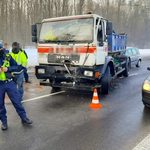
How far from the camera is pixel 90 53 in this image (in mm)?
7797

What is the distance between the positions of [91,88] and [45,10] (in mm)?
17631

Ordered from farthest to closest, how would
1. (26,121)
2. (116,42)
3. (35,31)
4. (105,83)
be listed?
(116,42), (35,31), (105,83), (26,121)

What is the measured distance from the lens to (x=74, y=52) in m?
7.93

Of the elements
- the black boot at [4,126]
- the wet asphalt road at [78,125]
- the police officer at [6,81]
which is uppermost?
the police officer at [6,81]

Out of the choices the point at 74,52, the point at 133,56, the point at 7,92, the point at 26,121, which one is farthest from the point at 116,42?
the point at 7,92

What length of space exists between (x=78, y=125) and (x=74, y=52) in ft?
9.53

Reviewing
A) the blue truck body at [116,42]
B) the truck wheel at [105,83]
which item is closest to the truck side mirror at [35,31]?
the truck wheel at [105,83]

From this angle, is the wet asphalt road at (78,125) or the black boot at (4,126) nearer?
the wet asphalt road at (78,125)

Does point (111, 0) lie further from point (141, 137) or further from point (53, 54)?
point (141, 137)

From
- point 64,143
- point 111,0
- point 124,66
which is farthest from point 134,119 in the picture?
point 111,0

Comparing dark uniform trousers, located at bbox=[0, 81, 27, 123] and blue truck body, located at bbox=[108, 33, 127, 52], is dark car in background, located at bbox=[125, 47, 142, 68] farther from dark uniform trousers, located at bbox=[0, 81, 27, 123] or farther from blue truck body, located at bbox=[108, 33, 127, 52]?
dark uniform trousers, located at bbox=[0, 81, 27, 123]

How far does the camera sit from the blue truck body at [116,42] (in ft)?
34.6

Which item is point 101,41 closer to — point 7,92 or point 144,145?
point 7,92

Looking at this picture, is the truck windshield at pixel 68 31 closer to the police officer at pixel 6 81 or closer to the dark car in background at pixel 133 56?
the police officer at pixel 6 81
